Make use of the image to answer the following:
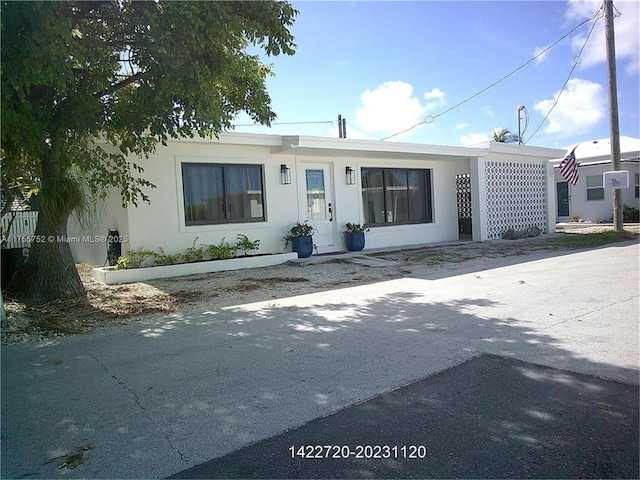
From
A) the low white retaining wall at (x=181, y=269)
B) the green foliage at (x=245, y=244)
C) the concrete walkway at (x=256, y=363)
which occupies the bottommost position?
the concrete walkway at (x=256, y=363)

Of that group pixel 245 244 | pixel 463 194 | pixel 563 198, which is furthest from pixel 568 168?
pixel 245 244

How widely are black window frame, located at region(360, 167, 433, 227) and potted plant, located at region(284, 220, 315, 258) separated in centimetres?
259

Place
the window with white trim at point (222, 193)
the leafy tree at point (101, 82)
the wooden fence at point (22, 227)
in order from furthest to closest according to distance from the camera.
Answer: the wooden fence at point (22, 227) < the window with white trim at point (222, 193) < the leafy tree at point (101, 82)

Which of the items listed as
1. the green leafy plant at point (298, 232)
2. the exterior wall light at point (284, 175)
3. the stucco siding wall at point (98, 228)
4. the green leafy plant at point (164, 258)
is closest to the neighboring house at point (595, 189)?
the green leafy plant at point (298, 232)

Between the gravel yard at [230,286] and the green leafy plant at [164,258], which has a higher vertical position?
the green leafy plant at [164,258]

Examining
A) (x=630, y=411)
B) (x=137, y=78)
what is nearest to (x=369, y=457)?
(x=630, y=411)

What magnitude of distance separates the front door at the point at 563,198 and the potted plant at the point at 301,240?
18312 millimetres

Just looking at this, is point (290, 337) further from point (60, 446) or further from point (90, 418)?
point (60, 446)

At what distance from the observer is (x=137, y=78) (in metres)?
6.65

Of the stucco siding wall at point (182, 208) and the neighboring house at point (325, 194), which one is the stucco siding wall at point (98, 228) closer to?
the neighboring house at point (325, 194)

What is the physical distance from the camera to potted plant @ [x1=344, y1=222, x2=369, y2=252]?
43.2 ft

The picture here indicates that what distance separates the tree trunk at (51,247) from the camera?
7.14m

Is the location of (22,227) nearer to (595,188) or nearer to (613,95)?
(613,95)

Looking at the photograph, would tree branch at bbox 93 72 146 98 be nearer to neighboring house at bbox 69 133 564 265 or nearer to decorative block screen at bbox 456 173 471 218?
neighboring house at bbox 69 133 564 265
